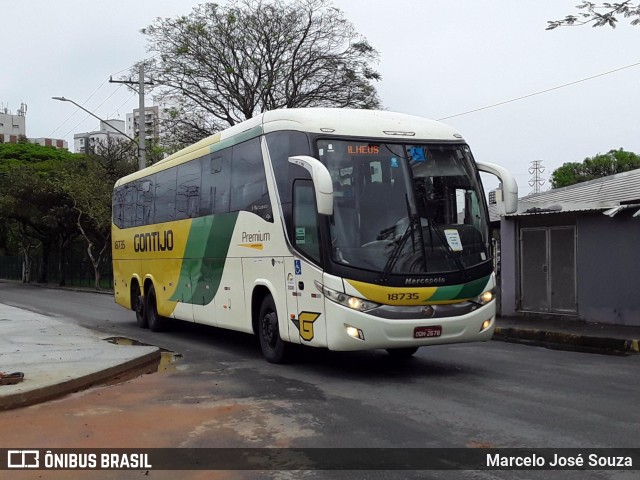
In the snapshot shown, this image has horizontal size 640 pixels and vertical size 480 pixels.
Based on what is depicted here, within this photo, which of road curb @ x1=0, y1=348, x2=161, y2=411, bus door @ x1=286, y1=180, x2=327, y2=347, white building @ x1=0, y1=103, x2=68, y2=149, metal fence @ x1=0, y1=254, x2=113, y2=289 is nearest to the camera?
road curb @ x1=0, y1=348, x2=161, y2=411

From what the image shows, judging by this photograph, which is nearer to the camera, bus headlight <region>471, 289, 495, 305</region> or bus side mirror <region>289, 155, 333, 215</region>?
bus side mirror <region>289, 155, 333, 215</region>

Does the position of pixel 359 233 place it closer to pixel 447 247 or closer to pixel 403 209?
pixel 403 209

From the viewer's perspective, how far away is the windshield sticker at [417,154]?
31.1 ft

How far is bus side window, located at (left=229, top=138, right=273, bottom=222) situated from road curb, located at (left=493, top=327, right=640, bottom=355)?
626 centimetres

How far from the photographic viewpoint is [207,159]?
1290 centimetres

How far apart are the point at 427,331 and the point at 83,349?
6218 mm

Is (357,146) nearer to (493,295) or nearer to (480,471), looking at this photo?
(493,295)

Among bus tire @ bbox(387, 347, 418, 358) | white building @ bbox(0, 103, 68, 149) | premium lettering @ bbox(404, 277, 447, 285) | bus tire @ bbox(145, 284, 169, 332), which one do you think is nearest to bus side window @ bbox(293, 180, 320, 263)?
premium lettering @ bbox(404, 277, 447, 285)

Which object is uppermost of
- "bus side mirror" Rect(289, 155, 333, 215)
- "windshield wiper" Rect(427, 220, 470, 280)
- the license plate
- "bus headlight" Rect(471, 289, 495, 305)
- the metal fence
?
"bus side mirror" Rect(289, 155, 333, 215)

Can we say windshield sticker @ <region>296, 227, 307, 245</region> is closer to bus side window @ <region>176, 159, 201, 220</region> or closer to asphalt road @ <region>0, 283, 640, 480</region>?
asphalt road @ <region>0, 283, 640, 480</region>

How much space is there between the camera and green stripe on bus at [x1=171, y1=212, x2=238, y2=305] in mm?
12023

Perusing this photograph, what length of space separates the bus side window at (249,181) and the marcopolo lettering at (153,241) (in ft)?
11.5

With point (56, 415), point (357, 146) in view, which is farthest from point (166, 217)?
point (56, 415)

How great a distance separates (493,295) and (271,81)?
2271 cm
